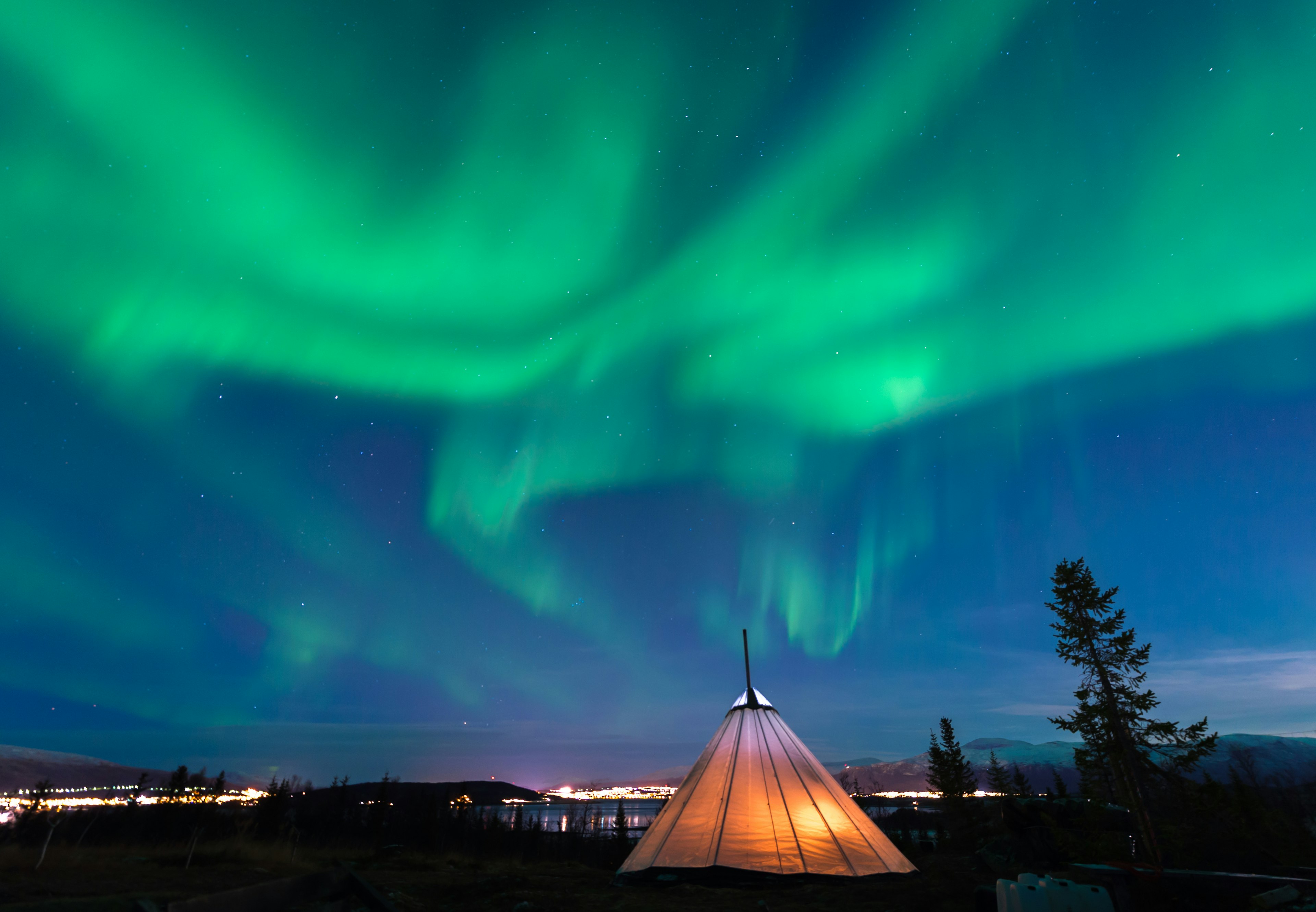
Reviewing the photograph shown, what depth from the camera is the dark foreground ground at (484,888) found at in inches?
366

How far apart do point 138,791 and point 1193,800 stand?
215 feet

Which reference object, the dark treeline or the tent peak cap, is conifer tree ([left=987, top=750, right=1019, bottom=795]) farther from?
the tent peak cap

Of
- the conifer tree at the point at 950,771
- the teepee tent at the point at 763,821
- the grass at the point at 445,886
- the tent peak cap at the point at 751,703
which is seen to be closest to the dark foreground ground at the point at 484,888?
the grass at the point at 445,886

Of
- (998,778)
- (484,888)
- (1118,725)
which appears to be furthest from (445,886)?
(998,778)

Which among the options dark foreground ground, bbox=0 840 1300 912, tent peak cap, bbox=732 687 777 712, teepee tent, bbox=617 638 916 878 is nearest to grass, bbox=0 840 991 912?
dark foreground ground, bbox=0 840 1300 912

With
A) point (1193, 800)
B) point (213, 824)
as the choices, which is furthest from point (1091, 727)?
point (213, 824)

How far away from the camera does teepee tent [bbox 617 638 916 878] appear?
13078 millimetres

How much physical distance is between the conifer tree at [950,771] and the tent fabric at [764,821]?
138 ft

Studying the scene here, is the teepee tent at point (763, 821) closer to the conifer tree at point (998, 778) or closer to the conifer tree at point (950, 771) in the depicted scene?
the conifer tree at point (950, 771)

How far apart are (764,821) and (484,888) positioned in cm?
675

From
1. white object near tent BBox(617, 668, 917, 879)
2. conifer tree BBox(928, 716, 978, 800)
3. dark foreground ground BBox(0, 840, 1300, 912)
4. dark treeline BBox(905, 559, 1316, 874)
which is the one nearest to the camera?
dark foreground ground BBox(0, 840, 1300, 912)

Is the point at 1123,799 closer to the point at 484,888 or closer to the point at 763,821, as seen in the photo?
the point at 763,821

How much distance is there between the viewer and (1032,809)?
19750 millimetres

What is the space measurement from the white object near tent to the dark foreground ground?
47cm
